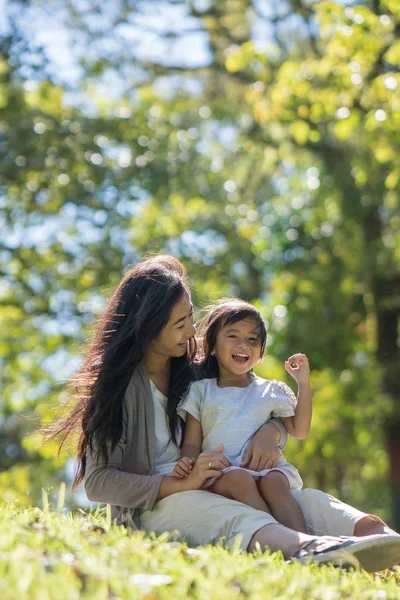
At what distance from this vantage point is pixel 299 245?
18.1 meters

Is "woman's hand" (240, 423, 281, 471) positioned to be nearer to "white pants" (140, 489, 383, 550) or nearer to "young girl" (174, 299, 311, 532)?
"young girl" (174, 299, 311, 532)

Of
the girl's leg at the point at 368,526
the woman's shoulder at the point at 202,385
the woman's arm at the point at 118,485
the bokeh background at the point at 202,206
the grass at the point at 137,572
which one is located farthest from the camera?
Result: the bokeh background at the point at 202,206

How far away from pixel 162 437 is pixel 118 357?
1.50 feet

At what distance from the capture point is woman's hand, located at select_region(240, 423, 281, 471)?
446 cm

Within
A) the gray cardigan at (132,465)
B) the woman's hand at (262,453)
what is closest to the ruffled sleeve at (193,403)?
the gray cardigan at (132,465)

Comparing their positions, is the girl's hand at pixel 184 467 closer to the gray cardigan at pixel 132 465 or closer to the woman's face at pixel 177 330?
the gray cardigan at pixel 132 465

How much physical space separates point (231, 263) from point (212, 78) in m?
3.75

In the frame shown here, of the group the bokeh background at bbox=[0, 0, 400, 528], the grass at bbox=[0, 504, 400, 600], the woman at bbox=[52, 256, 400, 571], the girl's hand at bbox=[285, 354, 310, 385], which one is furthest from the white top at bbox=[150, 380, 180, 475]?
the bokeh background at bbox=[0, 0, 400, 528]

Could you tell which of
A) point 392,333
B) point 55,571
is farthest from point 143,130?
point 55,571

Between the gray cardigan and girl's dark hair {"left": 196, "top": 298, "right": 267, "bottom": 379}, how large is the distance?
394 millimetres

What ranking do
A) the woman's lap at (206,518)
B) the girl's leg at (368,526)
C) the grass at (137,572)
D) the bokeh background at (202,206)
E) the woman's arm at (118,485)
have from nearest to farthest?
the grass at (137,572) → the woman's lap at (206,518) → the girl's leg at (368,526) → the woman's arm at (118,485) → the bokeh background at (202,206)

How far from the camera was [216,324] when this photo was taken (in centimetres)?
488

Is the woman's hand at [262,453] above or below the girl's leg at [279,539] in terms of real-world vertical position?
above

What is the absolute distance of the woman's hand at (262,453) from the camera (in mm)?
4457
